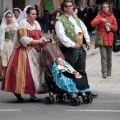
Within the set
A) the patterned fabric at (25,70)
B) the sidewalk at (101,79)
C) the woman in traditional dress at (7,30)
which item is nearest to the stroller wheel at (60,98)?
the patterned fabric at (25,70)

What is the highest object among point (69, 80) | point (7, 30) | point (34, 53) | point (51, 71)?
point (7, 30)

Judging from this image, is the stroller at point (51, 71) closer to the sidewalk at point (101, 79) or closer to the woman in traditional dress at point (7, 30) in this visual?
the sidewalk at point (101, 79)

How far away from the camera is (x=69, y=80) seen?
9.83 metres

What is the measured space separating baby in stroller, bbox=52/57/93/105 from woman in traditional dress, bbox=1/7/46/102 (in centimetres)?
43

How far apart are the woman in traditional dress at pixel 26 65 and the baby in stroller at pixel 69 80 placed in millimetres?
434

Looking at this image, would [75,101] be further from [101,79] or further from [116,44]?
[101,79]

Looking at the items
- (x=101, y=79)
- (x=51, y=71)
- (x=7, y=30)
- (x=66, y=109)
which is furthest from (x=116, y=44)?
(x=66, y=109)

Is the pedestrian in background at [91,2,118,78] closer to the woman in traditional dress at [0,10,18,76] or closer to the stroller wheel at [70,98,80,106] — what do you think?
the woman in traditional dress at [0,10,18,76]

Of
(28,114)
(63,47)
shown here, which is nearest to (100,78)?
(63,47)

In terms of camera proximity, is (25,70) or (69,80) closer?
(69,80)

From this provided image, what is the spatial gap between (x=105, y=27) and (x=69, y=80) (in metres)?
3.68

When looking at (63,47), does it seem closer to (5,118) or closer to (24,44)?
(24,44)

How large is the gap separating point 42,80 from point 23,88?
350 mm

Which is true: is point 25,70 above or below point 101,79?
above
